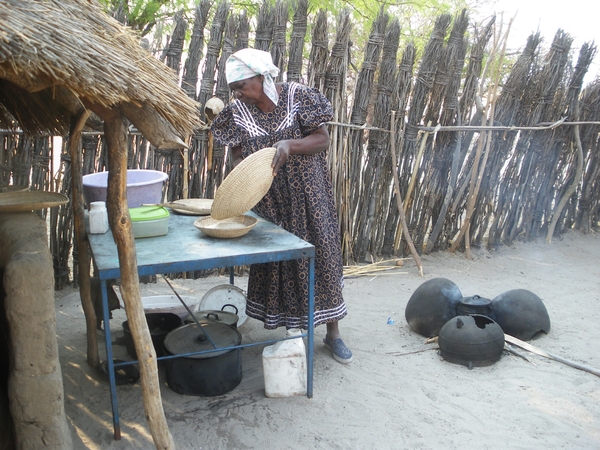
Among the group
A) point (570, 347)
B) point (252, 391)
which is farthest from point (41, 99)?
point (570, 347)

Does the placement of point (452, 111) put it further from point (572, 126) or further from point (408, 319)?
point (408, 319)

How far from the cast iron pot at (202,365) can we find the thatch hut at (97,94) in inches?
25.0

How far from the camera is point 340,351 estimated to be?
3424mm

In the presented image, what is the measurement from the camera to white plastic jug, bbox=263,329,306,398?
2938 mm

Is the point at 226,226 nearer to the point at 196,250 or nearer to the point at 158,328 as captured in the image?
the point at 196,250

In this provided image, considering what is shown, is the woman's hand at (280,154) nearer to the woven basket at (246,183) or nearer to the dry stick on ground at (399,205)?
the woven basket at (246,183)

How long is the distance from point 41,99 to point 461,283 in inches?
148

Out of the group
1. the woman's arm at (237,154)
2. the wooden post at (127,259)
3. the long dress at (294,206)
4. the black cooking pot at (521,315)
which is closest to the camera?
the wooden post at (127,259)

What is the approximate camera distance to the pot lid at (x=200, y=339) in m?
2.93

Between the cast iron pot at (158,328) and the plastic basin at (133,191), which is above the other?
the plastic basin at (133,191)

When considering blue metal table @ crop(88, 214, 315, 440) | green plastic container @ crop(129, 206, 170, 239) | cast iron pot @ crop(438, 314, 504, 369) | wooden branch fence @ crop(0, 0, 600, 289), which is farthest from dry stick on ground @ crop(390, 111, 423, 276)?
green plastic container @ crop(129, 206, 170, 239)

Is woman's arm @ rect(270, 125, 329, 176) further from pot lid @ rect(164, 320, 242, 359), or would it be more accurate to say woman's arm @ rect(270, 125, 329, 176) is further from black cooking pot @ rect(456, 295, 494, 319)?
black cooking pot @ rect(456, 295, 494, 319)

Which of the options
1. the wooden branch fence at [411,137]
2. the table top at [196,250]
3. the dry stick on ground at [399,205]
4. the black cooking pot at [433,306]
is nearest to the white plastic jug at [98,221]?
the table top at [196,250]

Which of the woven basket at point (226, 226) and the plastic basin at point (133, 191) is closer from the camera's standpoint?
the woven basket at point (226, 226)
